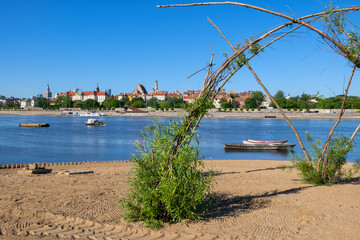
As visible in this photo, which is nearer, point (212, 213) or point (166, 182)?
point (166, 182)

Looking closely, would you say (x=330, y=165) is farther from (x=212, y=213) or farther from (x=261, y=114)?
(x=261, y=114)

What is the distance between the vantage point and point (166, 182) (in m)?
6.16

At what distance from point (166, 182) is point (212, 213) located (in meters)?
1.70

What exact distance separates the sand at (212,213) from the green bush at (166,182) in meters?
0.28

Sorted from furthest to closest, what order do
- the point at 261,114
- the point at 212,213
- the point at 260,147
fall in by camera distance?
the point at 261,114 → the point at 260,147 → the point at 212,213

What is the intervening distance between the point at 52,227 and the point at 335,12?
22.4 ft

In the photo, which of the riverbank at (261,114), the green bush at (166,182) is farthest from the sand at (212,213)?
the riverbank at (261,114)

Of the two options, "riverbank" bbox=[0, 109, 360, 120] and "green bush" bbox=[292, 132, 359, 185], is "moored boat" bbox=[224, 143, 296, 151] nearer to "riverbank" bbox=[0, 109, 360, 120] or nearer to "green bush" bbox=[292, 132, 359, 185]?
"green bush" bbox=[292, 132, 359, 185]

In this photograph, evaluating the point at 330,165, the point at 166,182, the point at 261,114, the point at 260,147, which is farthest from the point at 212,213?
the point at 261,114

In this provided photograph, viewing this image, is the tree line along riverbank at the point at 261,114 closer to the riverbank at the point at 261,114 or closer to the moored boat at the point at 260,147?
the riverbank at the point at 261,114

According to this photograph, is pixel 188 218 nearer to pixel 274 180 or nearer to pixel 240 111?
pixel 274 180

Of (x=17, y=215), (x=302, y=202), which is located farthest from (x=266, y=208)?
(x=17, y=215)

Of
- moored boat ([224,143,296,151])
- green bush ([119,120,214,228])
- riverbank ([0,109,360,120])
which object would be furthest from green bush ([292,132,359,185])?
riverbank ([0,109,360,120])

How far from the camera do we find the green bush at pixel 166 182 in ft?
20.5
